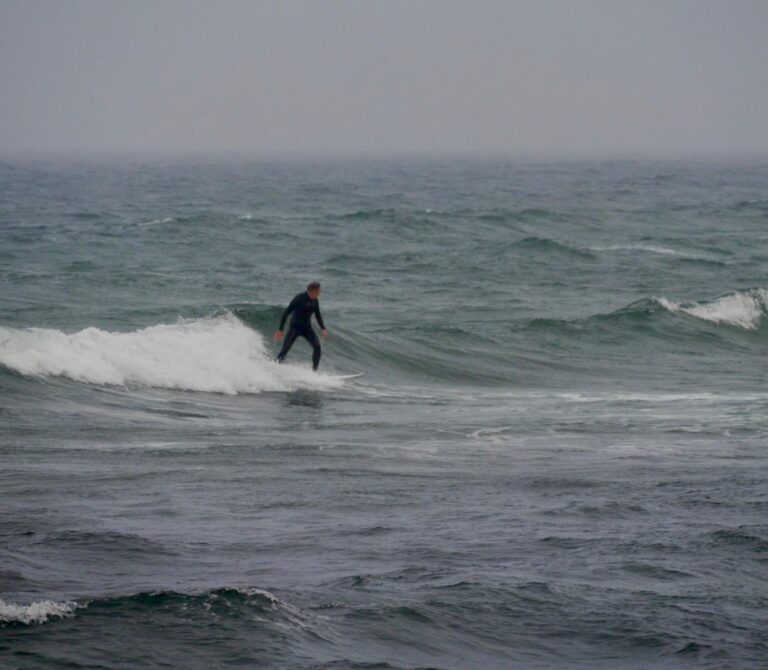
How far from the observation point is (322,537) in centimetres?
955

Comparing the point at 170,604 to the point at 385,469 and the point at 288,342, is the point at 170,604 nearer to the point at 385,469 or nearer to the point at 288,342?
the point at 385,469

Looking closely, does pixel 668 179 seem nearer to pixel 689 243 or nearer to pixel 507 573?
pixel 689 243

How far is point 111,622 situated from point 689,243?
1477 inches

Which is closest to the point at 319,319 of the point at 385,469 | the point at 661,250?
the point at 385,469

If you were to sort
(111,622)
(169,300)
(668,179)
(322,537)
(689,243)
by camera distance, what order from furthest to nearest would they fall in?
1. (668,179)
2. (689,243)
3. (169,300)
4. (322,537)
5. (111,622)

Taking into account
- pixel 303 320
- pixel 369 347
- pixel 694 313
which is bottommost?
pixel 369 347

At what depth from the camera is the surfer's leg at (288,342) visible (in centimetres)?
1906

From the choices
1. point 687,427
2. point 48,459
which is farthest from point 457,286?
point 48,459

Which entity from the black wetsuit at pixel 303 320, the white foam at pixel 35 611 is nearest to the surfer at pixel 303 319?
the black wetsuit at pixel 303 320

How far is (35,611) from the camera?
7.45 meters

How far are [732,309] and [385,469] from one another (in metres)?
16.6

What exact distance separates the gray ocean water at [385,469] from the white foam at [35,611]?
30 mm

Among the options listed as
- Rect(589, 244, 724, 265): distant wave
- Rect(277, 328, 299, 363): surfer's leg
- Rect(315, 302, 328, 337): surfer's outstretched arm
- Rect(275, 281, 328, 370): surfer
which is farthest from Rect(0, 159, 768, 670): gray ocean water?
Rect(589, 244, 724, 265): distant wave

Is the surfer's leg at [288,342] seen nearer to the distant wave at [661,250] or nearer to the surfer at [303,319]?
the surfer at [303,319]
